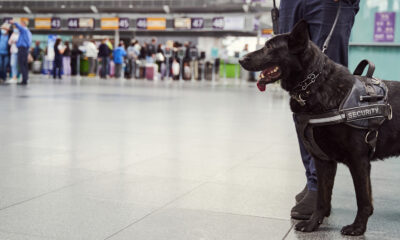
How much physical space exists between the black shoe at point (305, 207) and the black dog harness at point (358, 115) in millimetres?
398

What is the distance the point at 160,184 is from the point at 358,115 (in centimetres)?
161

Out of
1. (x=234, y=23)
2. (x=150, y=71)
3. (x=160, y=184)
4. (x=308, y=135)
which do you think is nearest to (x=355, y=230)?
(x=308, y=135)

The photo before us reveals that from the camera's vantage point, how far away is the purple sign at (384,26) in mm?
7875

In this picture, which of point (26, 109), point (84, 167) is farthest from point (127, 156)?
point (26, 109)

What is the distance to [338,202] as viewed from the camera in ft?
10.7

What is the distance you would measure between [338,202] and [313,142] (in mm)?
873

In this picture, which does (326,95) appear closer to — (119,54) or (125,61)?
(119,54)

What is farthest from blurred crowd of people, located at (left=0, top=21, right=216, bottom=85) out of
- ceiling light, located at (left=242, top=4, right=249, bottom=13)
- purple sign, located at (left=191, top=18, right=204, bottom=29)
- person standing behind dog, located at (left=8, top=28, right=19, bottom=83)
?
person standing behind dog, located at (left=8, top=28, right=19, bottom=83)

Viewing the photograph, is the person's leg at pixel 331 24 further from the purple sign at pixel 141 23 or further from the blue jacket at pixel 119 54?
the purple sign at pixel 141 23

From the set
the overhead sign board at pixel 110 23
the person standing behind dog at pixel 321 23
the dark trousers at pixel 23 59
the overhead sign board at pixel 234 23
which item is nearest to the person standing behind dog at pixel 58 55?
the dark trousers at pixel 23 59

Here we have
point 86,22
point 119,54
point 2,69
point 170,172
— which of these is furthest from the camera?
point 86,22

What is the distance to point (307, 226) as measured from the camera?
265cm

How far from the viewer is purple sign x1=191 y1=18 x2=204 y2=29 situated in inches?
1314

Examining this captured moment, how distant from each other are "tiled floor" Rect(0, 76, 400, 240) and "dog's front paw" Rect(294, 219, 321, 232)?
37 millimetres
